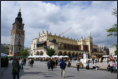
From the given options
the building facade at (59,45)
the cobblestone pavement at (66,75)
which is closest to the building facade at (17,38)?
the building facade at (59,45)

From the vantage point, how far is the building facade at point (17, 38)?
5519cm

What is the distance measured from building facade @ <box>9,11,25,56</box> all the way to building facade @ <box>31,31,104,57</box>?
689 cm

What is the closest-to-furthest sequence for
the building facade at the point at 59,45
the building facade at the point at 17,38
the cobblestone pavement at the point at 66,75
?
the cobblestone pavement at the point at 66,75, the building facade at the point at 59,45, the building facade at the point at 17,38

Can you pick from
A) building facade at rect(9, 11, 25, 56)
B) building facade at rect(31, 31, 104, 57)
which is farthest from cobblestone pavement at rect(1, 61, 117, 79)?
building facade at rect(9, 11, 25, 56)

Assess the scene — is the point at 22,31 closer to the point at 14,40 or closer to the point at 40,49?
the point at 14,40

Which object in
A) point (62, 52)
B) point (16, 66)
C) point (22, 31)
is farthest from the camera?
point (22, 31)

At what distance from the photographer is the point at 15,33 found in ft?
184

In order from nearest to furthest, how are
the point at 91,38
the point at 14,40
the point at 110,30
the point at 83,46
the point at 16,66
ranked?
the point at 16,66 < the point at 110,30 < the point at 14,40 < the point at 83,46 < the point at 91,38

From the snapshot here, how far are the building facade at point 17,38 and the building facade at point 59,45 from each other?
22.6 ft

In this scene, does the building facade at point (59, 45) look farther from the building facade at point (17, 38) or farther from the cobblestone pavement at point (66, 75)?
the cobblestone pavement at point (66, 75)

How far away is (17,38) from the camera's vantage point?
5666 cm

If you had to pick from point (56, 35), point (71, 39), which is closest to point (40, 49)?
point (56, 35)

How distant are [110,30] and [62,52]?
3603cm

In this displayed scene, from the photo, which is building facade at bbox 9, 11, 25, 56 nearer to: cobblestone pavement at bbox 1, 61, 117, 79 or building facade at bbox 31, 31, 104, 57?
building facade at bbox 31, 31, 104, 57
